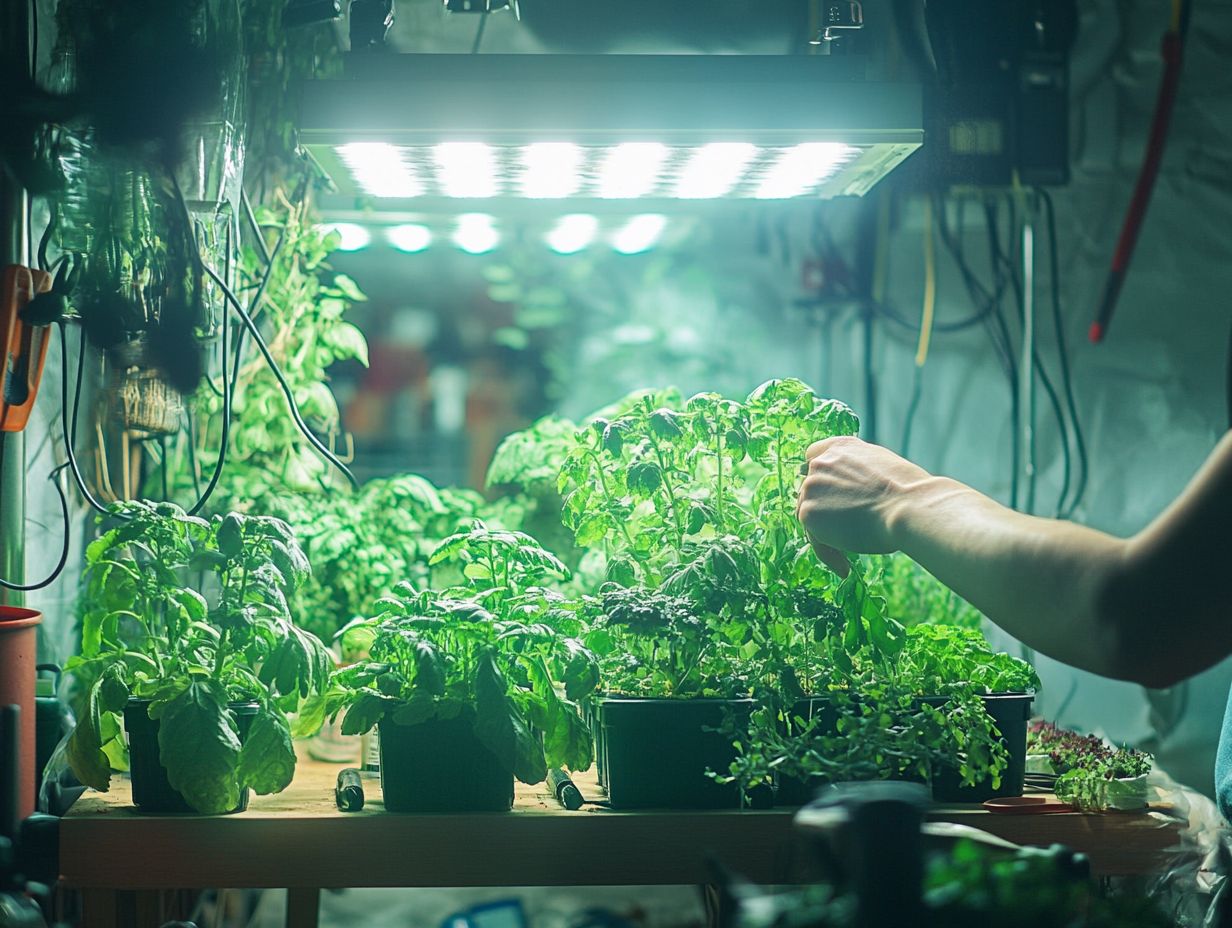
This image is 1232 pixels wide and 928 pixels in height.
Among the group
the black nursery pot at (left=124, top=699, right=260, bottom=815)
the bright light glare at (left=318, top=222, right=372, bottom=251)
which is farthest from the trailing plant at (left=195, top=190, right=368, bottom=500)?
the black nursery pot at (left=124, top=699, right=260, bottom=815)

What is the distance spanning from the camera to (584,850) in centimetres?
124

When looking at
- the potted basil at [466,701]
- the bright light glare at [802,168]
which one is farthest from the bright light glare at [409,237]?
the potted basil at [466,701]

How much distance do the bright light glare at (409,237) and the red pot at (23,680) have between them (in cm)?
168

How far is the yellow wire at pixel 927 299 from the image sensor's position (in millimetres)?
2506

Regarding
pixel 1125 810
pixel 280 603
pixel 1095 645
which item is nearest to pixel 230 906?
pixel 280 603

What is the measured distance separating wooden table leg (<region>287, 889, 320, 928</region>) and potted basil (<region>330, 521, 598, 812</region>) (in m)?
0.17

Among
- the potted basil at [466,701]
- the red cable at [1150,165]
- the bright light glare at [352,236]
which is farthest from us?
the bright light glare at [352,236]

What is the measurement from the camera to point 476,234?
2863mm

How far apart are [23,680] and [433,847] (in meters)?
0.58

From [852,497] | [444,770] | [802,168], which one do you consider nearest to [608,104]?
[802,168]

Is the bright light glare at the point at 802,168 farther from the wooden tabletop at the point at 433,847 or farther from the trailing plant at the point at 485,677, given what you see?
the wooden tabletop at the point at 433,847

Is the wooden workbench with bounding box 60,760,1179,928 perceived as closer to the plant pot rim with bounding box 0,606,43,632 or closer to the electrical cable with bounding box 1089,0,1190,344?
the plant pot rim with bounding box 0,606,43,632

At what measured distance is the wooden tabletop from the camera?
1.21 meters

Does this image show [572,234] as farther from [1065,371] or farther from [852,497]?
[852,497]
